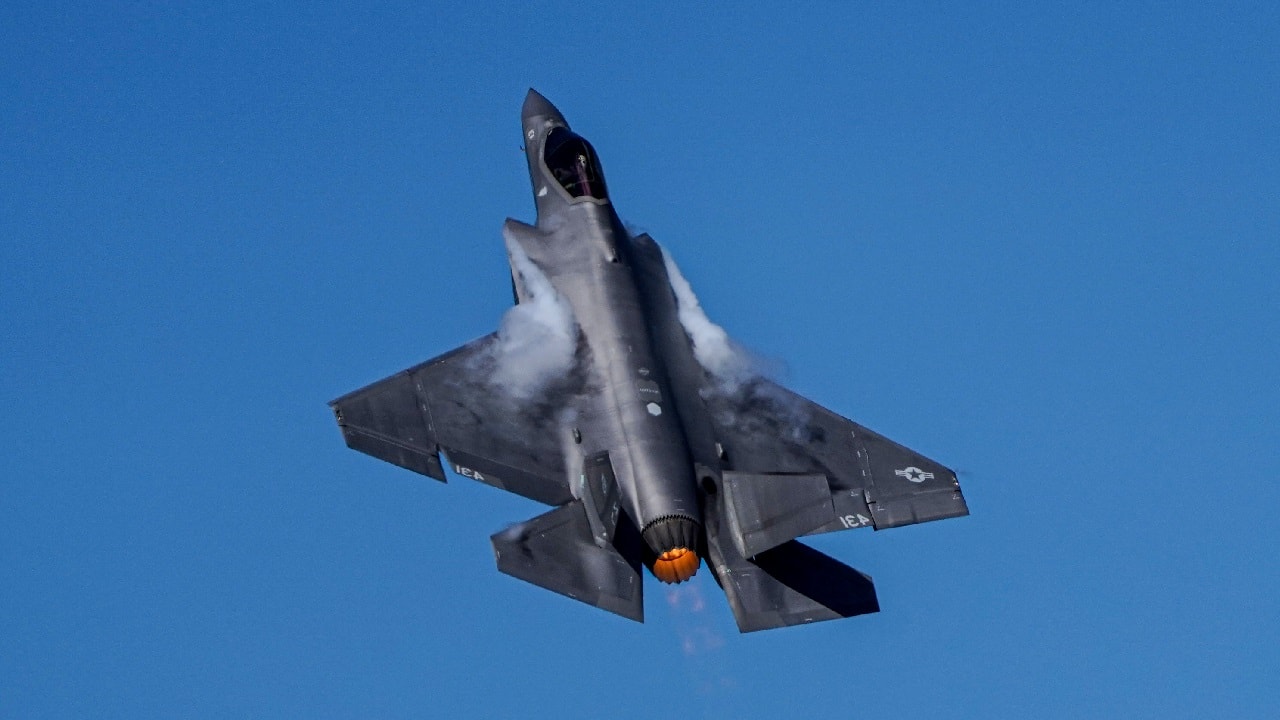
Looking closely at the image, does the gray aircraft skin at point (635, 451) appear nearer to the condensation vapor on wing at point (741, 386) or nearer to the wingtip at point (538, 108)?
the condensation vapor on wing at point (741, 386)

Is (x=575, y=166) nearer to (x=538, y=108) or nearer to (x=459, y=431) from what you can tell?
(x=538, y=108)

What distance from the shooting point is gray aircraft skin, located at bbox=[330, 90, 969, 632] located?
39.9m

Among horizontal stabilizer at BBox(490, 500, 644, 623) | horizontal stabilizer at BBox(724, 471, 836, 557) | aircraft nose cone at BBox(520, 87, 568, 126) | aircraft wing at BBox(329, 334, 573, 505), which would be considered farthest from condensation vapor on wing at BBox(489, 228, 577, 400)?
aircraft nose cone at BBox(520, 87, 568, 126)

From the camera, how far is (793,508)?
131ft

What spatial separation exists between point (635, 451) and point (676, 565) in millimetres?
2472

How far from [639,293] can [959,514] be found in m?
8.56

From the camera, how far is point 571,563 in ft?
130

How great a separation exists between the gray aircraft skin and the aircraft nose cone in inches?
198

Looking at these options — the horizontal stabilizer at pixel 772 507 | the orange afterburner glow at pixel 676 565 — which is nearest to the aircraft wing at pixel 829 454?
the horizontal stabilizer at pixel 772 507

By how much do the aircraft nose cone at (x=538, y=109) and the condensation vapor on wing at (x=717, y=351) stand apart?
770 cm

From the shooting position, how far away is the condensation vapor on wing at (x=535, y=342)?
43.4 metres

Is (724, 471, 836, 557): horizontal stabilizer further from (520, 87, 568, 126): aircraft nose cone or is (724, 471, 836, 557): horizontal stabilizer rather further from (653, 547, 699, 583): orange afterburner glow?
(520, 87, 568, 126): aircraft nose cone

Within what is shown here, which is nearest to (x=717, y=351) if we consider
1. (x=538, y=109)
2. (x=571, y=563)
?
(x=571, y=563)

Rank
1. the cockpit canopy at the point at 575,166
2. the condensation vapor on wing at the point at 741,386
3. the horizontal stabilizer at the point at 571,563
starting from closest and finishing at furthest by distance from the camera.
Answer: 1. the horizontal stabilizer at the point at 571,563
2. the condensation vapor on wing at the point at 741,386
3. the cockpit canopy at the point at 575,166
